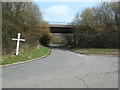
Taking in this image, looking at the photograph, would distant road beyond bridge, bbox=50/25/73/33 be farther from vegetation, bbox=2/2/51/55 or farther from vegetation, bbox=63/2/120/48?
vegetation, bbox=2/2/51/55

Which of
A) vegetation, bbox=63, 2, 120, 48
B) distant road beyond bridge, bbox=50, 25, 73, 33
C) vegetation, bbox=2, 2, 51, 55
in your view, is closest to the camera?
vegetation, bbox=2, 2, 51, 55

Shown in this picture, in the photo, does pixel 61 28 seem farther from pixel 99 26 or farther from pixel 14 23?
pixel 14 23

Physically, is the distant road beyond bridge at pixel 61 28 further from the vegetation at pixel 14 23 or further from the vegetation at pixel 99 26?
the vegetation at pixel 14 23

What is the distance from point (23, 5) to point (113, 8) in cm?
2131

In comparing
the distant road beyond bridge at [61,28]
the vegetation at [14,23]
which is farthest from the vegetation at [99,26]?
the vegetation at [14,23]

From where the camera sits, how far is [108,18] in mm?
39094

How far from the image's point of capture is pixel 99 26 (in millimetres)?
39469

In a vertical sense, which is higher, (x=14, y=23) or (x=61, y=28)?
(x=14, y=23)

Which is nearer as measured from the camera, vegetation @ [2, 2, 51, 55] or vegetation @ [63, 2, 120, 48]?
vegetation @ [2, 2, 51, 55]

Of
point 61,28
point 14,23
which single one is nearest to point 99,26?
point 61,28

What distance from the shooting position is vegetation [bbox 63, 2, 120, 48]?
121 ft

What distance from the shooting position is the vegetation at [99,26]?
3697 centimetres

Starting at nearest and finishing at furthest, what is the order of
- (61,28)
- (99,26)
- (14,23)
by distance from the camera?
1. (14,23)
2. (99,26)
3. (61,28)

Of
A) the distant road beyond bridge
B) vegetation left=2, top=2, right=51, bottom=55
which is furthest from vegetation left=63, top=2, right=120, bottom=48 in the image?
vegetation left=2, top=2, right=51, bottom=55
